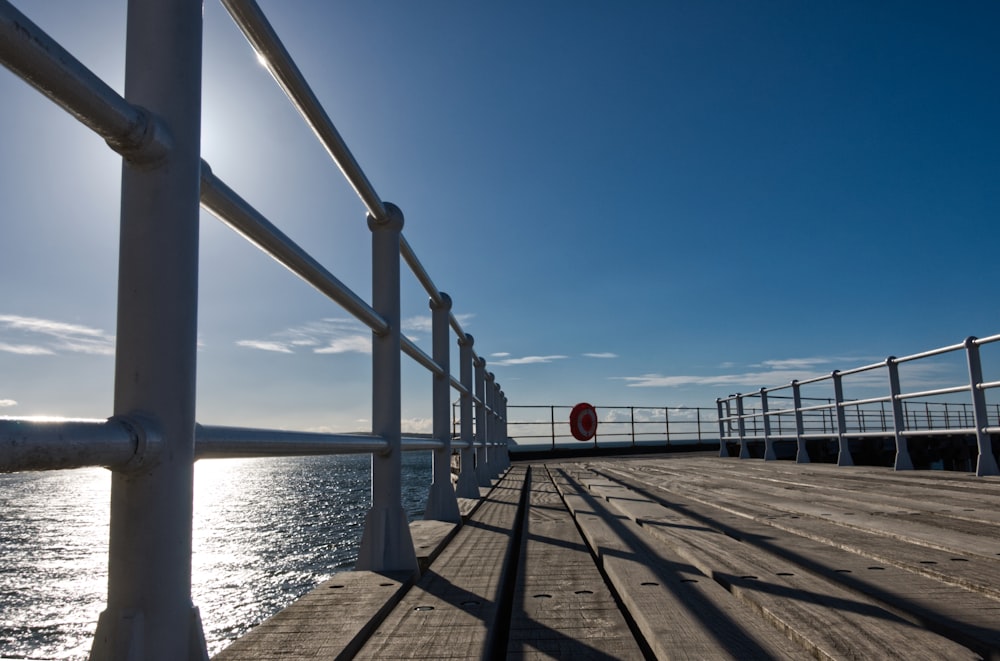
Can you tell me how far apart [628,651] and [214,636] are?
2.46 metres

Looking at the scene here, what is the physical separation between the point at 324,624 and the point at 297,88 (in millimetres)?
951

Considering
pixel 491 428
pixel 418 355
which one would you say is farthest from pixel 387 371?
pixel 491 428

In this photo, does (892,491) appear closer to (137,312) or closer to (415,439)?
(415,439)

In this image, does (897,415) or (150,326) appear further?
(897,415)

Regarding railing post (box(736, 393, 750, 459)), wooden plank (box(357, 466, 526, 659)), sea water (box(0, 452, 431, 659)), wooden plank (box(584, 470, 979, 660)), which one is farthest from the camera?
railing post (box(736, 393, 750, 459))

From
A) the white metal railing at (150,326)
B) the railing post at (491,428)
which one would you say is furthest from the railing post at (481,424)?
the white metal railing at (150,326)

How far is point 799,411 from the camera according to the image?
701 centimetres

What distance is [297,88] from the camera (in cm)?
127

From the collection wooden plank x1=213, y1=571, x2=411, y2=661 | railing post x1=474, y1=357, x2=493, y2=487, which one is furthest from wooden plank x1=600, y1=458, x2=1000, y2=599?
railing post x1=474, y1=357, x2=493, y2=487

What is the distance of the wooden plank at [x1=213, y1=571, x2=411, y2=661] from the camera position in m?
0.89

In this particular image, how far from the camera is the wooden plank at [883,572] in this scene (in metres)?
0.90

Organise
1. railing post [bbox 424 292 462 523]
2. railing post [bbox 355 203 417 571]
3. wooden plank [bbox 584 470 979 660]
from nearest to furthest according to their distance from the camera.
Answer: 1. wooden plank [bbox 584 470 979 660]
2. railing post [bbox 355 203 417 571]
3. railing post [bbox 424 292 462 523]

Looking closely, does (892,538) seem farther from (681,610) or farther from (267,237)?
(267,237)

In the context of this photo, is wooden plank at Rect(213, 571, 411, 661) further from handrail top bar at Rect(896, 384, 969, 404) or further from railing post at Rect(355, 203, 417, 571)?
handrail top bar at Rect(896, 384, 969, 404)
